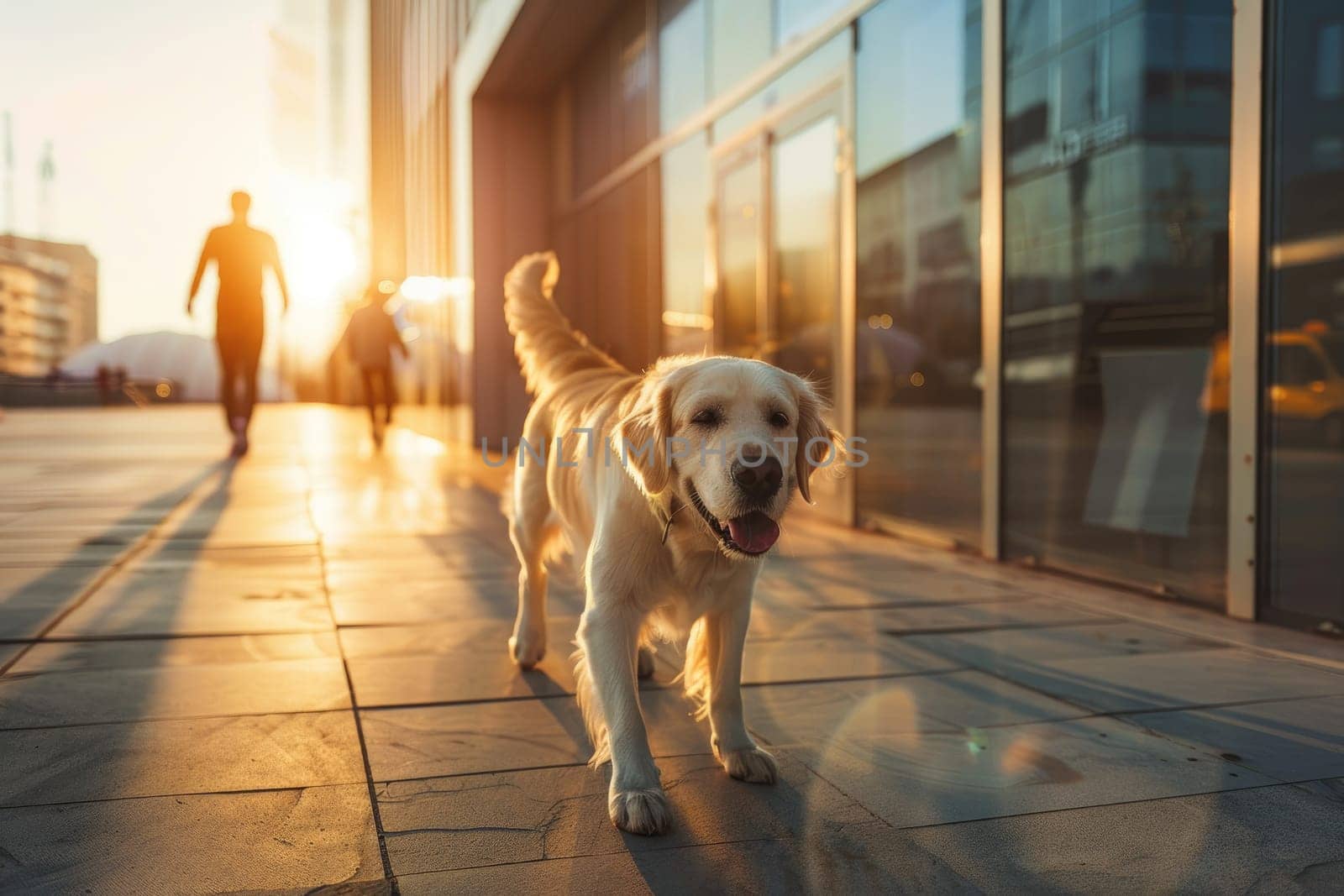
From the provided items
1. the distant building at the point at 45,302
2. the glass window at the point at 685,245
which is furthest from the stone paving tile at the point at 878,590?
the distant building at the point at 45,302

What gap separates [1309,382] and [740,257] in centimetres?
543

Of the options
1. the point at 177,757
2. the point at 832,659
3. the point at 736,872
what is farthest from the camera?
the point at 832,659

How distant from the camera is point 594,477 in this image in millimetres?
3078

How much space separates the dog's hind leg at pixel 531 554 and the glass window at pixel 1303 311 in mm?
2772

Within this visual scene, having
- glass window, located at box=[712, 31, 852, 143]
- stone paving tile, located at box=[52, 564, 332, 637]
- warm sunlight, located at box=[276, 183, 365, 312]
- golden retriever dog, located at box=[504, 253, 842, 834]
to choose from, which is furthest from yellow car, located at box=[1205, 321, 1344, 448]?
warm sunlight, located at box=[276, 183, 365, 312]

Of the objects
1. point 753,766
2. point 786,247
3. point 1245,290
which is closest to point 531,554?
point 753,766

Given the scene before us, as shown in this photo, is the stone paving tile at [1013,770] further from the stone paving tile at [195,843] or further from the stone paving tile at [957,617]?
the stone paving tile at [957,617]

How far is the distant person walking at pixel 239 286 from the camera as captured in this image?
35.3 ft

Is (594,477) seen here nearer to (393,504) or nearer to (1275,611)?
(1275,611)

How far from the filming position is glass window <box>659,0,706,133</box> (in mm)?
10008

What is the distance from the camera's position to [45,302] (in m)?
131

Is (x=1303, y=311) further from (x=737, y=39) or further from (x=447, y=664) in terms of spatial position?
(x=737, y=39)

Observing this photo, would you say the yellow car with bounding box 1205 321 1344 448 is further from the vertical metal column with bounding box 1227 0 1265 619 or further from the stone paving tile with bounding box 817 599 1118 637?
the stone paving tile with bounding box 817 599 1118 637

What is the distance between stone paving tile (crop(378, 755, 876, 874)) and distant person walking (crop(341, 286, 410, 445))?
11.7 meters
